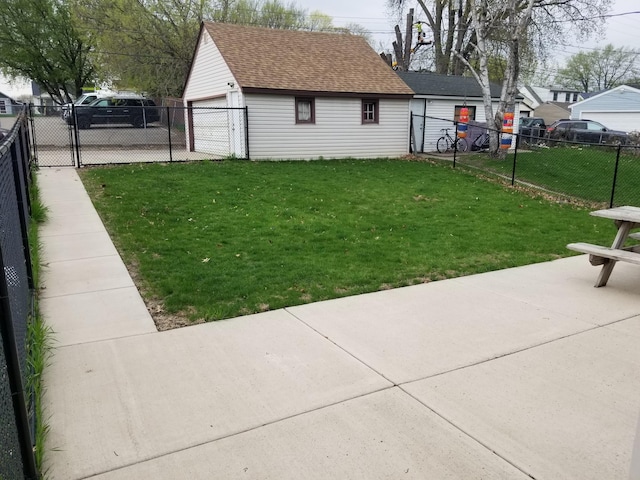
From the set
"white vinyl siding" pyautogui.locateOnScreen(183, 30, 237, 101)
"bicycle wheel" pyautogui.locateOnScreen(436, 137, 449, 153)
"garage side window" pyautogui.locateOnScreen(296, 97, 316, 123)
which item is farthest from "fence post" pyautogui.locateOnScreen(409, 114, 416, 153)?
"white vinyl siding" pyautogui.locateOnScreen(183, 30, 237, 101)

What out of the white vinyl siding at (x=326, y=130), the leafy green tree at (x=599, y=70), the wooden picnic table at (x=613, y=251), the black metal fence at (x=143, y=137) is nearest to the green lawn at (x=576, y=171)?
the white vinyl siding at (x=326, y=130)

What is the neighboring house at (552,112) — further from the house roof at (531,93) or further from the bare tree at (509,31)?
the bare tree at (509,31)

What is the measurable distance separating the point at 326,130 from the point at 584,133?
1687 cm

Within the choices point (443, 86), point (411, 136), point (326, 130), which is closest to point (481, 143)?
point (443, 86)

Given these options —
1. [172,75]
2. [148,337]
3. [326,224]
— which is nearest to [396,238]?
[326,224]

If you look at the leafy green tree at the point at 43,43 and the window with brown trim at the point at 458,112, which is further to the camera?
the leafy green tree at the point at 43,43

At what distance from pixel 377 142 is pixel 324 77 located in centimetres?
309

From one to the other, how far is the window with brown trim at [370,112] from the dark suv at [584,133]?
11397 millimetres

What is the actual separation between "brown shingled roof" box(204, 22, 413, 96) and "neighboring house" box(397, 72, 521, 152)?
235 centimetres

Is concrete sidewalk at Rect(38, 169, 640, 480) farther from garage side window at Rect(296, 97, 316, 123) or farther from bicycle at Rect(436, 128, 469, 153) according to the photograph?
bicycle at Rect(436, 128, 469, 153)

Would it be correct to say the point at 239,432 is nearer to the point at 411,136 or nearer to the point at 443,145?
the point at 411,136

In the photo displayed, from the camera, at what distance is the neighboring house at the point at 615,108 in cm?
3681

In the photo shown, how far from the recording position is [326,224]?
28.6 ft

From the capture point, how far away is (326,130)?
18.7 metres
